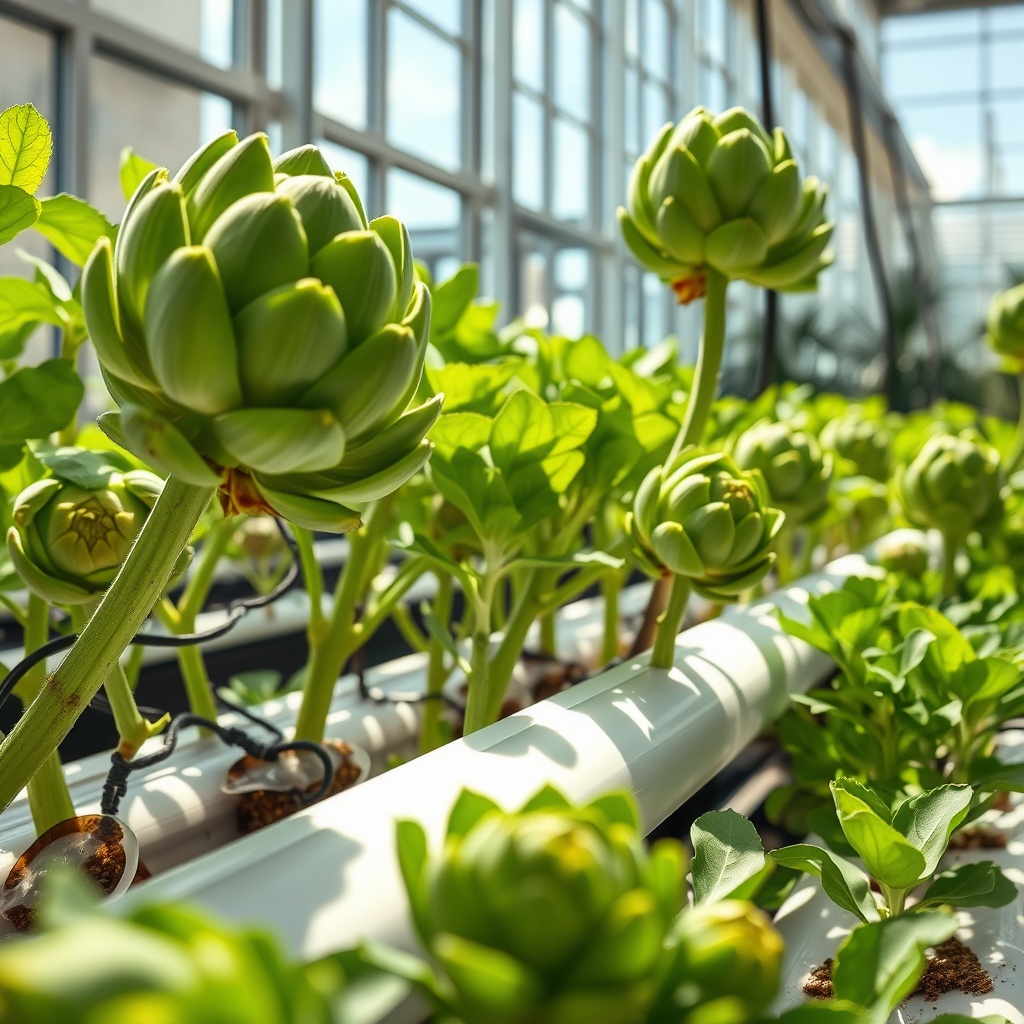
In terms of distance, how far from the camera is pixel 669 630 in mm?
292

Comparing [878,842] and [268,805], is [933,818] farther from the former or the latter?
[268,805]

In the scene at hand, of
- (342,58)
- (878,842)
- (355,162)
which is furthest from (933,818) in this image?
(342,58)

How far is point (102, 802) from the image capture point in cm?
26

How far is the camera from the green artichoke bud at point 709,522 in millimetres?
259

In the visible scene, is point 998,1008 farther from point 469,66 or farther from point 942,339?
point 942,339

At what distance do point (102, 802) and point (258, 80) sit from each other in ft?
9.10

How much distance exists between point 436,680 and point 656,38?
21.9ft

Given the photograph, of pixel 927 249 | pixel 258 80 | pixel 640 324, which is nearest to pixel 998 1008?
pixel 258 80

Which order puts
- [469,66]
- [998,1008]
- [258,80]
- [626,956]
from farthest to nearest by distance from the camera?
[469,66]
[258,80]
[998,1008]
[626,956]

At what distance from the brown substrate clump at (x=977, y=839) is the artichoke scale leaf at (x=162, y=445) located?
0.90 feet

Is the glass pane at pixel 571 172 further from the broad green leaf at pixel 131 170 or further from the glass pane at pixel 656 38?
the broad green leaf at pixel 131 170

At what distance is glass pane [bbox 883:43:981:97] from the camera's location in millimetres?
9820

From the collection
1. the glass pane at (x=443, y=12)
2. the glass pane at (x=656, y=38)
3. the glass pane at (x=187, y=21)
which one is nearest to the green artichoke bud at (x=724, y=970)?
the glass pane at (x=187, y=21)

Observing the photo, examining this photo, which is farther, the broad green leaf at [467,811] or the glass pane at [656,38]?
the glass pane at [656,38]
